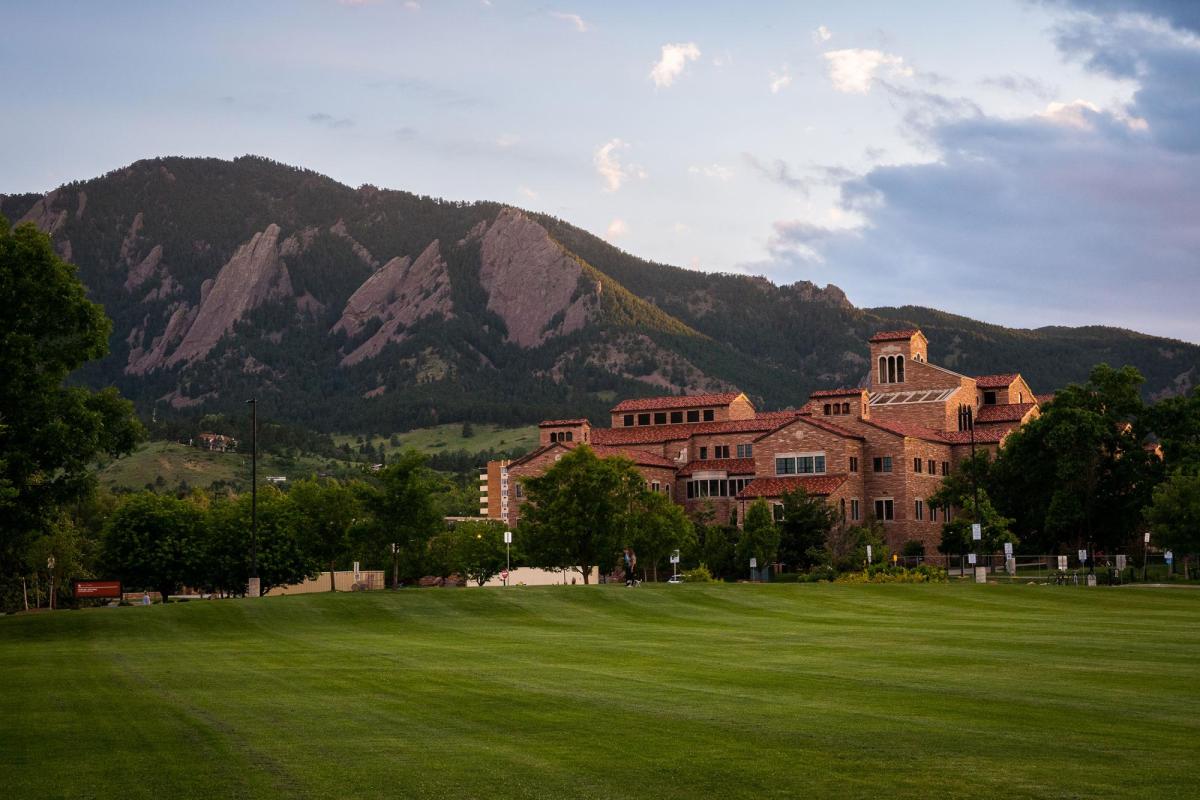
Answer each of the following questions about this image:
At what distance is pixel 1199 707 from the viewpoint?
23188mm

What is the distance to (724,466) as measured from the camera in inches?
5246

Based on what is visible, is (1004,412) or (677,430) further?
(677,430)

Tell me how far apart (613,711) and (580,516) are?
74.5m

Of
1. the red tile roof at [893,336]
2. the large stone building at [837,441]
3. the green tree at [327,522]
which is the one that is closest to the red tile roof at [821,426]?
the large stone building at [837,441]

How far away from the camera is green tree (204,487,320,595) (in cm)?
12325

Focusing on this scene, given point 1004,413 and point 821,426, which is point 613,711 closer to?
point 821,426

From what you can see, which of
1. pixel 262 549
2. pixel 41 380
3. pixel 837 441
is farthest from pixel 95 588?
pixel 837 441

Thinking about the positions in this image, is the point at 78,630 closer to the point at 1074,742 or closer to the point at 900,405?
the point at 1074,742

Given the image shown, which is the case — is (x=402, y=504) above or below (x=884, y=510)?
above

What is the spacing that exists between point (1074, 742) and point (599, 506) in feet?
258

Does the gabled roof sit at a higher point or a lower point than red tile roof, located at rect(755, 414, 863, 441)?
higher

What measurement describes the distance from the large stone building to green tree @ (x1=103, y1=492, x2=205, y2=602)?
30.6 metres

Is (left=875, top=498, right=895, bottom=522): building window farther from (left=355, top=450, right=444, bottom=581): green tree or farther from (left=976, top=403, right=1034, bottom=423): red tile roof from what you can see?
(left=355, top=450, right=444, bottom=581): green tree

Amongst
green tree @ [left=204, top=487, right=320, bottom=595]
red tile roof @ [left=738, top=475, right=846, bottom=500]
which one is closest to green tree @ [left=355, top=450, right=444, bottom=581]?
red tile roof @ [left=738, top=475, right=846, bottom=500]
